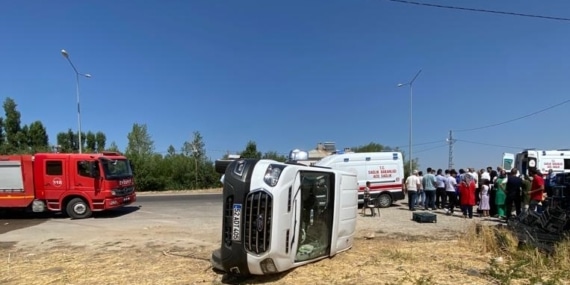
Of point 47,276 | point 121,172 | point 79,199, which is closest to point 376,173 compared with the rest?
point 121,172

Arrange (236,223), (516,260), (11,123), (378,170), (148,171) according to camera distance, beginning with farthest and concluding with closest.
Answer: (11,123) → (148,171) → (378,170) → (516,260) → (236,223)

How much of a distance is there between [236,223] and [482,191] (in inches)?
455

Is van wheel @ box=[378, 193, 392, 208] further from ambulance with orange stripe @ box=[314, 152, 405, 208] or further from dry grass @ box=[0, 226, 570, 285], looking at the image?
dry grass @ box=[0, 226, 570, 285]

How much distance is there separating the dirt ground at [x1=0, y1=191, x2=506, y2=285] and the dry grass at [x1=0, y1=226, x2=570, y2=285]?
0.01 m

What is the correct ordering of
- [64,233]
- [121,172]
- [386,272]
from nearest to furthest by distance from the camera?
[386,272]
[64,233]
[121,172]

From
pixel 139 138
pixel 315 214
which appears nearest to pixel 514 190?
pixel 315 214

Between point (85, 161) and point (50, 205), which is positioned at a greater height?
point (85, 161)

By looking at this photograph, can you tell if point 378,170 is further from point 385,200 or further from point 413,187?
point 413,187

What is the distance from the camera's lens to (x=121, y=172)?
56.3 ft

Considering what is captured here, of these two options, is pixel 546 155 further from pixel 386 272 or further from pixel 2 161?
pixel 2 161

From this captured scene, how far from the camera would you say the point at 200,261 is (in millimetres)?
7867

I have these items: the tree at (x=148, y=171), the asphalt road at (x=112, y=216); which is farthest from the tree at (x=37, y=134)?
the asphalt road at (x=112, y=216)

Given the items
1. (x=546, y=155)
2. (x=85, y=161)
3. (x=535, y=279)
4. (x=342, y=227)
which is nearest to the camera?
(x=535, y=279)

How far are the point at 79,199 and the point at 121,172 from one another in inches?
73.0
